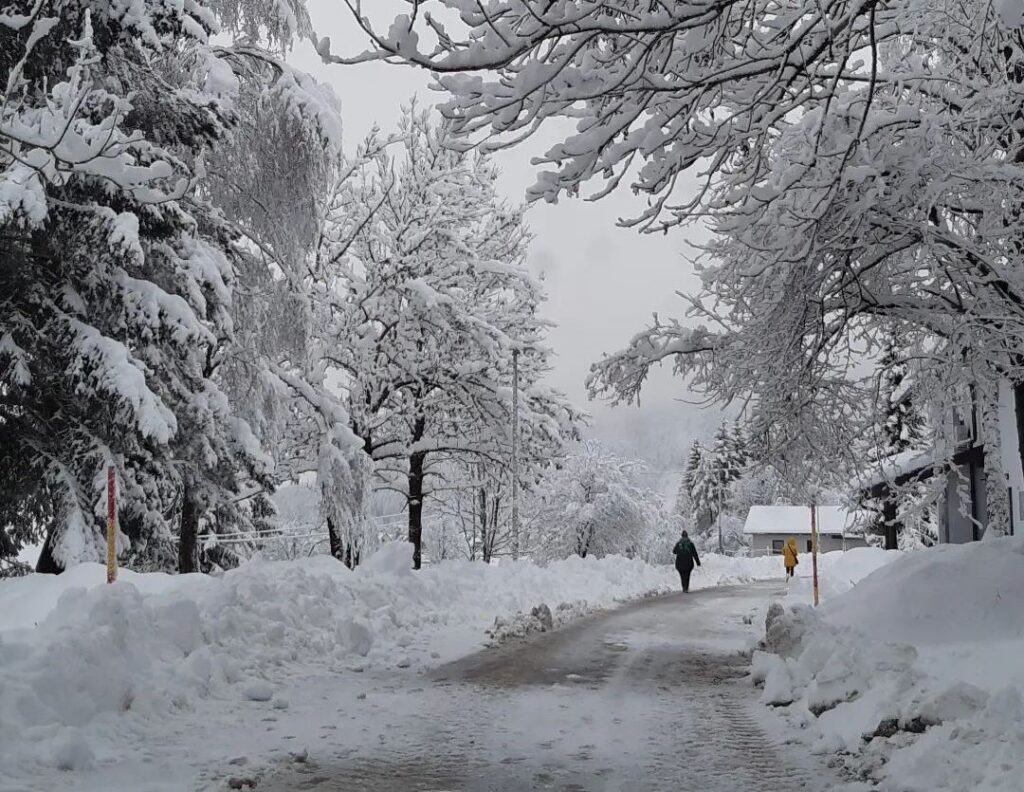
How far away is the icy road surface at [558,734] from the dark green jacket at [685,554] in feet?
48.2

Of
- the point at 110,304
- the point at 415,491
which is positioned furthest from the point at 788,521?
the point at 110,304

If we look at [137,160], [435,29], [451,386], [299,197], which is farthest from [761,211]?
[451,386]

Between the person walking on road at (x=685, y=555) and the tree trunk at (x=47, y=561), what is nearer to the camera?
the tree trunk at (x=47, y=561)

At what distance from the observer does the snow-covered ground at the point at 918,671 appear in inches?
185

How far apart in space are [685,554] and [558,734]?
19.7 m

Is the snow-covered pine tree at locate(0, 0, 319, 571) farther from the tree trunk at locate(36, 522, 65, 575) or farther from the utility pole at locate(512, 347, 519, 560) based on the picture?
the utility pole at locate(512, 347, 519, 560)

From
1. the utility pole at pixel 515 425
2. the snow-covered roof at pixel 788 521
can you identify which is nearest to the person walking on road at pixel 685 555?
the utility pole at pixel 515 425

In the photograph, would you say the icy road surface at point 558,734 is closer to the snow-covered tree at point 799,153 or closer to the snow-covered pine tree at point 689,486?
the snow-covered tree at point 799,153

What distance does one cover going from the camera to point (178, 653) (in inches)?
285

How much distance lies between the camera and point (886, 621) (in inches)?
325

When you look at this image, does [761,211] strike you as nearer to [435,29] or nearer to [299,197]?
[435,29]

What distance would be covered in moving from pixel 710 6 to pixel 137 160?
7.55 meters

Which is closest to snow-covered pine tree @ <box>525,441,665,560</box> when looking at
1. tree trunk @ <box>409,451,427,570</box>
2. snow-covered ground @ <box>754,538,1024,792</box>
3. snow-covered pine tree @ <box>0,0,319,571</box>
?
tree trunk @ <box>409,451,427,570</box>

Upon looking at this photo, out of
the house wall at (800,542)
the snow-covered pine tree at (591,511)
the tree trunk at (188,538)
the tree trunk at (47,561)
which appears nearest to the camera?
the tree trunk at (47,561)
